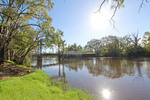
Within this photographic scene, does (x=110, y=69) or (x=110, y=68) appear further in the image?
(x=110, y=68)

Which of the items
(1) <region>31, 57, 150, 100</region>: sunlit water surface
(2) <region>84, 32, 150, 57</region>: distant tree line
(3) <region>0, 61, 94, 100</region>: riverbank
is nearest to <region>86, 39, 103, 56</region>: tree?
(2) <region>84, 32, 150, 57</region>: distant tree line

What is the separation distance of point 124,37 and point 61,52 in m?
38.5

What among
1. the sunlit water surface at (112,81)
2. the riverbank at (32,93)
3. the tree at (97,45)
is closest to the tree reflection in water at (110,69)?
the sunlit water surface at (112,81)

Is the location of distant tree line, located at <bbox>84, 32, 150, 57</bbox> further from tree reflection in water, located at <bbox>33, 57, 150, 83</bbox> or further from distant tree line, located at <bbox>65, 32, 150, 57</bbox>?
tree reflection in water, located at <bbox>33, 57, 150, 83</bbox>

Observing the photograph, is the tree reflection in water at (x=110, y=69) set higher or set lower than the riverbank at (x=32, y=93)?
lower

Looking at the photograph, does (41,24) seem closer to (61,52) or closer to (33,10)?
(33,10)

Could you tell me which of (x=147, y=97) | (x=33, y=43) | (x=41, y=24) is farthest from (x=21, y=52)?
(x=147, y=97)

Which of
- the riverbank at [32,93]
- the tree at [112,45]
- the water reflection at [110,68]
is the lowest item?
the water reflection at [110,68]

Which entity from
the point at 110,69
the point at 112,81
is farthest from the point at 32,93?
the point at 110,69

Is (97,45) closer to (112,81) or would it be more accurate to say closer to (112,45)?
(112,45)

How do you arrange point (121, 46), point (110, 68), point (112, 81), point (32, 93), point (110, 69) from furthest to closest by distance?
point (121, 46)
point (110, 68)
point (110, 69)
point (112, 81)
point (32, 93)

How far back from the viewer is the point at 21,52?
48.9 feet

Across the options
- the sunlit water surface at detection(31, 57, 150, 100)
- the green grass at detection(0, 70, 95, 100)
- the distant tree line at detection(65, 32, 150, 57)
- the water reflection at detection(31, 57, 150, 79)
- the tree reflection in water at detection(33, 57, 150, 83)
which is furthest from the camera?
the distant tree line at detection(65, 32, 150, 57)

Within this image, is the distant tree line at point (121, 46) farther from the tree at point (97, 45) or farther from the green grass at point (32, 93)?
the green grass at point (32, 93)
